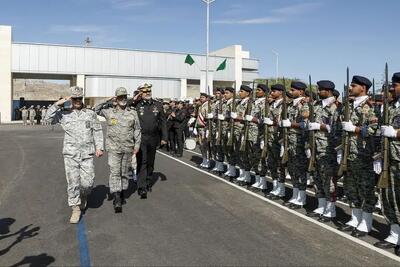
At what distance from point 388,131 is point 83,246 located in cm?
382

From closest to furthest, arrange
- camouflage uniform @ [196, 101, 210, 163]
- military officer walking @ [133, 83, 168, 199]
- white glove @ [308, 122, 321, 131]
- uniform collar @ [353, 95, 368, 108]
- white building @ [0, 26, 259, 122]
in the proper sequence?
uniform collar @ [353, 95, 368, 108], white glove @ [308, 122, 321, 131], military officer walking @ [133, 83, 168, 199], camouflage uniform @ [196, 101, 210, 163], white building @ [0, 26, 259, 122]

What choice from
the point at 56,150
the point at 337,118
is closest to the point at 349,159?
the point at 337,118

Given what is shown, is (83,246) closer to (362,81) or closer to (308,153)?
(308,153)

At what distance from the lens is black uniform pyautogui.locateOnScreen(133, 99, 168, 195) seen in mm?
8859

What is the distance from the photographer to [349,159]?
648 cm

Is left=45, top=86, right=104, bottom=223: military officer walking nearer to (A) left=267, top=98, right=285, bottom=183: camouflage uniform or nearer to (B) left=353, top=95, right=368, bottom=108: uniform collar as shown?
(A) left=267, top=98, right=285, bottom=183: camouflage uniform

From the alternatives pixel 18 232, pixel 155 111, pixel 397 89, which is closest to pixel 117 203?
pixel 18 232

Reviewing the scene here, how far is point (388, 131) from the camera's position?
5535mm

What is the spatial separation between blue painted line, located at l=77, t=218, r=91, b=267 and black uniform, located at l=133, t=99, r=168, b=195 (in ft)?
7.39

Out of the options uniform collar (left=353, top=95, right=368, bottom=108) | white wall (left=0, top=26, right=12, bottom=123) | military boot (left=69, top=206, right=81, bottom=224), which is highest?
white wall (left=0, top=26, right=12, bottom=123)

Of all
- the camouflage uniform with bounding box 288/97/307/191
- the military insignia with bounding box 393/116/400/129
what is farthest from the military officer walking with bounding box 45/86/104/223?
the military insignia with bounding box 393/116/400/129

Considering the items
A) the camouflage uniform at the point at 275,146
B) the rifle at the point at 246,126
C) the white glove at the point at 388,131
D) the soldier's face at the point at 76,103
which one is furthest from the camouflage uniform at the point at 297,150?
the soldier's face at the point at 76,103

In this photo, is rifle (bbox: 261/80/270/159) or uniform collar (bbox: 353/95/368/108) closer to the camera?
uniform collar (bbox: 353/95/368/108)

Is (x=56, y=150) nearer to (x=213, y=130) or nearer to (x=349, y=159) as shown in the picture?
(x=213, y=130)
